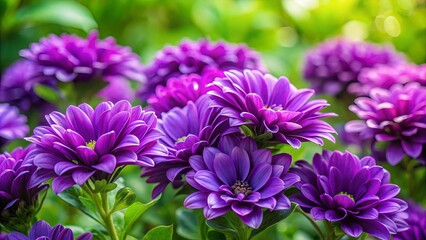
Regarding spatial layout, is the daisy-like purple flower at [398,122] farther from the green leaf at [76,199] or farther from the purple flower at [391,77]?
the green leaf at [76,199]

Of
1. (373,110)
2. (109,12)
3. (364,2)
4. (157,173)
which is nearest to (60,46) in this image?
(157,173)

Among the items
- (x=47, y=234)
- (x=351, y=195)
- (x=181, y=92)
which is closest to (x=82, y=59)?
(x=181, y=92)

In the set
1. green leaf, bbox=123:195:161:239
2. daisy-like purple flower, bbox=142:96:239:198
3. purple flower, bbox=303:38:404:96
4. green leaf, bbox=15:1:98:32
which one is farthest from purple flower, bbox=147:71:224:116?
green leaf, bbox=15:1:98:32

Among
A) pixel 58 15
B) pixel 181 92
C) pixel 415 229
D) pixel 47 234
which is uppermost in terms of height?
pixel 58 15

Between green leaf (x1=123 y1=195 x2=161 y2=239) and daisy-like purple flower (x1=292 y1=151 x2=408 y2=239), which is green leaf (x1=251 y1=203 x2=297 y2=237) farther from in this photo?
green leaf (x1=123 y1=195 x2=161 y2=239)

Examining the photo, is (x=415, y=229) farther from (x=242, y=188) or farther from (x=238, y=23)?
(x=238, y=23)

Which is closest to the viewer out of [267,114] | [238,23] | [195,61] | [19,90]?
[267,114]
